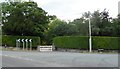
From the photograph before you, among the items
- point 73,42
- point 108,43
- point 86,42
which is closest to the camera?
point 108,43

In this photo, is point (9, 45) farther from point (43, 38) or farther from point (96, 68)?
point (96, 68)

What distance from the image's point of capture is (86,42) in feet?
184

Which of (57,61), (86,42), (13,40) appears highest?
(13,40)

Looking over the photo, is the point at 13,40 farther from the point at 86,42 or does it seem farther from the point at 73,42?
the point at 86,42

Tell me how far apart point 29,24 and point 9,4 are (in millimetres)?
7859

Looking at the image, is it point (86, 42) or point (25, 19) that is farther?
point (25, 19)

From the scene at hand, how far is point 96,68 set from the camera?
60.6ft

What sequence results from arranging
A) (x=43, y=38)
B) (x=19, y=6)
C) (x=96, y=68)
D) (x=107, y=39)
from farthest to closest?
(x=43, y=38) → (x=19, y=6) → (x=107, y=39) → (x=96, y=68)

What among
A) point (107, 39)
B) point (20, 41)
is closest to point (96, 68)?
point (107, 39)

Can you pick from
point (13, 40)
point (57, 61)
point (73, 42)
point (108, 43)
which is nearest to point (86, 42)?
point (73, 42)

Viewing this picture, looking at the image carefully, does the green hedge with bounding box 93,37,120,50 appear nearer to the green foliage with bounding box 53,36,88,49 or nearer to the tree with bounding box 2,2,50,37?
the green foliage with bounding box 53,36,88,49

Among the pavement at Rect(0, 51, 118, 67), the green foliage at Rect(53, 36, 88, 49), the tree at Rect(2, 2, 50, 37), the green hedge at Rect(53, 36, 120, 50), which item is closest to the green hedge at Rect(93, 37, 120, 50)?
the green hedge at Rect(53, 36, 120, 50)

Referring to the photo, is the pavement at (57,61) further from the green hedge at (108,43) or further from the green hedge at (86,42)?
the green hedge at (86,42)

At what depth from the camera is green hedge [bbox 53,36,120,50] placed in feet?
178
